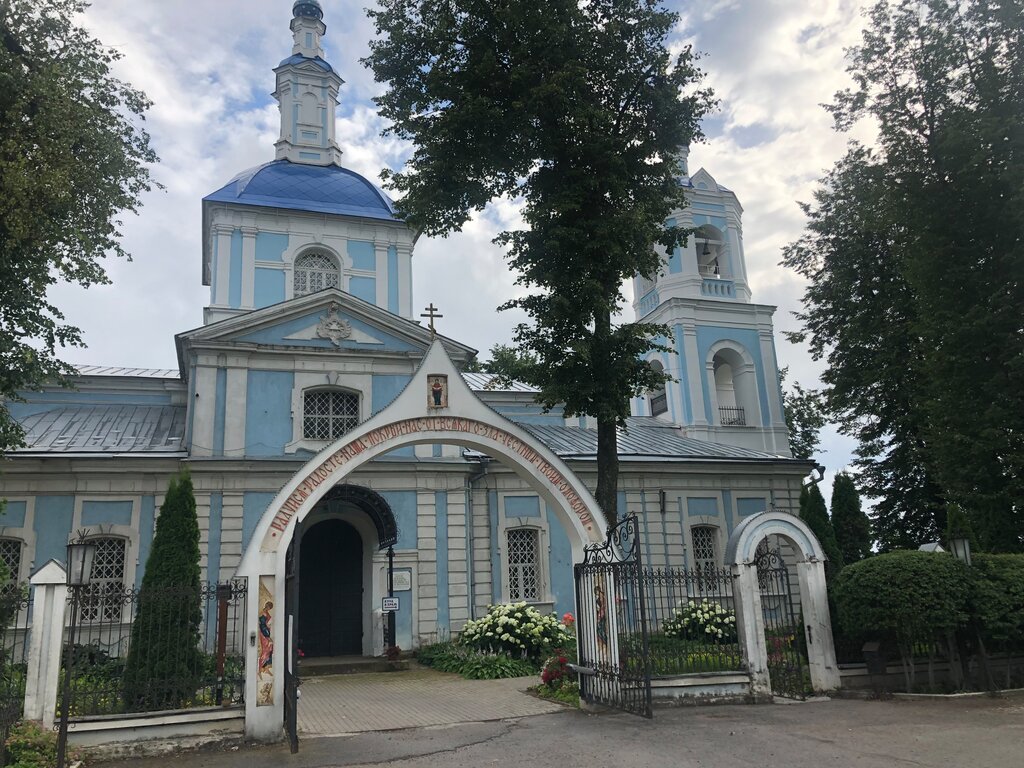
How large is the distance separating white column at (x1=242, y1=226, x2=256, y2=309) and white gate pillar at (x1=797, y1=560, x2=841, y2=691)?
49.2 ft

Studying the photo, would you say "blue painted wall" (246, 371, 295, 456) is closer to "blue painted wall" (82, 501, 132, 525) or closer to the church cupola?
"blue painted wall" (82, 501, 132, 525)

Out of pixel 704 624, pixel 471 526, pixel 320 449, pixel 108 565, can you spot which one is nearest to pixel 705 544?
pixel 704 624

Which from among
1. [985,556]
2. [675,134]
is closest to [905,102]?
[675,134]

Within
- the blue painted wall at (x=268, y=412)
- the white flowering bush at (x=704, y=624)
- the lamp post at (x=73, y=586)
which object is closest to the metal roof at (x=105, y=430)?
the blue painted wall at (x=268, y=412)

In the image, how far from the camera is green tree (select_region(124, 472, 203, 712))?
386 inches

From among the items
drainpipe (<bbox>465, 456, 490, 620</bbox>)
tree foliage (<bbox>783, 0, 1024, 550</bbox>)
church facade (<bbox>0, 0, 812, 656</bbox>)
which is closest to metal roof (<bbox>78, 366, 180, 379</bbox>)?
church facade (<bbox>0, 0, 812, 656</bbox>)

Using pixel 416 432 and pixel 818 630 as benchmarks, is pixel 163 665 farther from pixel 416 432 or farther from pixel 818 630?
pixel 818 630

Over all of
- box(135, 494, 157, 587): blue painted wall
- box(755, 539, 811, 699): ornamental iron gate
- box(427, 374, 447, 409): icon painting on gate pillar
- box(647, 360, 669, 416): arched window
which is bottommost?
box(755, 539, 811, 699): ornamental iron gate

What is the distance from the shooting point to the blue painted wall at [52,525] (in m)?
15.9

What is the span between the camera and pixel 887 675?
11961 mm

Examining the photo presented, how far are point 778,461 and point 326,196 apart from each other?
1438 centimetres

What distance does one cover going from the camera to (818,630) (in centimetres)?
1196

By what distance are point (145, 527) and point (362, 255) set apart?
9194 mm

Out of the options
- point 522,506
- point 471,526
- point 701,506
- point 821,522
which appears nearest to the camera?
point 821,522
